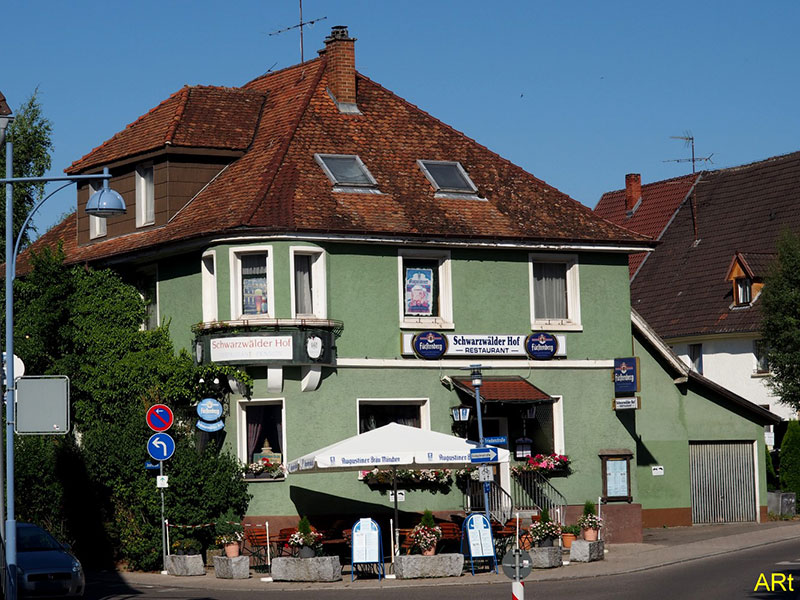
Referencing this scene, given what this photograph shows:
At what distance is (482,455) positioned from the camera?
26281 millimetres

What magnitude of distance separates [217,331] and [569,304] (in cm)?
855

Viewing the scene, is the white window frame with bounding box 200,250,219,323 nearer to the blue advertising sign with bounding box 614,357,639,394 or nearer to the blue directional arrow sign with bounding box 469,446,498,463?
the blue directional arrow sign with bounding box 469,446,498,463

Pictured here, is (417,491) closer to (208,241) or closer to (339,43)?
(208,241)

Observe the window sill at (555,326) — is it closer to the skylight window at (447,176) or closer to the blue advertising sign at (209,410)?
the skylight window at (447,176)

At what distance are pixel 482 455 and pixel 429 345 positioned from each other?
5.20 m

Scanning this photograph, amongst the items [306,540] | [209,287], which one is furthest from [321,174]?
[306,540]

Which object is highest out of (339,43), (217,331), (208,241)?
(339,43)

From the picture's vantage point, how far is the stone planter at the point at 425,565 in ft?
84.8

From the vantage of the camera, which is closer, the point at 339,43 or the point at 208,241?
the point at 208,241

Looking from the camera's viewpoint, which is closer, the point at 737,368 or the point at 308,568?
the point at 308,568

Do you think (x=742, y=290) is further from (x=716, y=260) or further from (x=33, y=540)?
(x=33, y=540)

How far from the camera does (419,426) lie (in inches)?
1230

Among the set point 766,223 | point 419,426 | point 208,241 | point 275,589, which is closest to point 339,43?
point 208,241

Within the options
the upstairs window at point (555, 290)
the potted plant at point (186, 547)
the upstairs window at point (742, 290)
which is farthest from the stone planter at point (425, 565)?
the upstairs window at point (742, 290)
